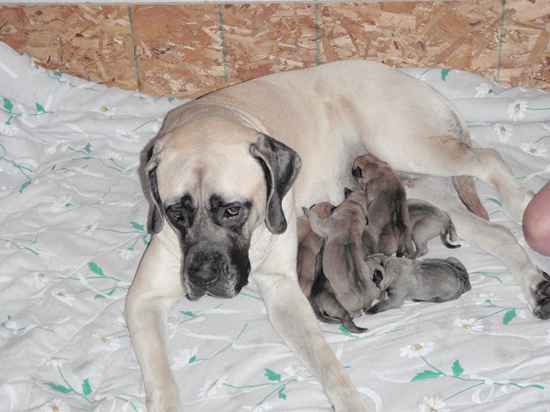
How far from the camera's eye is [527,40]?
3.69 metres

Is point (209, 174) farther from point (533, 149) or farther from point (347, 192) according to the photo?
point (533, 149)

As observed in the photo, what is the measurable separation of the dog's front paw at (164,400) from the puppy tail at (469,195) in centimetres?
143

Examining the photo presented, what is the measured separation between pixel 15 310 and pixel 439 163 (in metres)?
1.74

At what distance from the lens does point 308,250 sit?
286 centimetres

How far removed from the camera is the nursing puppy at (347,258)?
252 centimetres

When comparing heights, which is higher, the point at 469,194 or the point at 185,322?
the point at 469,194

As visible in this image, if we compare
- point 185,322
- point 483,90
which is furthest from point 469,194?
point 185,322

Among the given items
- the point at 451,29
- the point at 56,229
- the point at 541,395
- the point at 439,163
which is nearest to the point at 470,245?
the point at 439,163

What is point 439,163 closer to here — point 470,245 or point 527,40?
point 470,245

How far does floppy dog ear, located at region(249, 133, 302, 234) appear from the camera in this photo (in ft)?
7.73

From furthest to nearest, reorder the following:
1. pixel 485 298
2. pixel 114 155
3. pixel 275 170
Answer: pixel 114 155 < pixel 485 298 < pixel 275 170

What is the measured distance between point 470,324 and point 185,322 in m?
0.99

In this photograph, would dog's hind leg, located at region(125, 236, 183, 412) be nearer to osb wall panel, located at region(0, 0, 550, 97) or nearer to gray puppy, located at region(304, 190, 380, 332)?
gray puppy, located at region(304, 190, 380, 332)

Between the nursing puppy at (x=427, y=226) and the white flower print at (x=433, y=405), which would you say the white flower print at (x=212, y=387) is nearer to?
the white flower print at (x=433, y=405)
